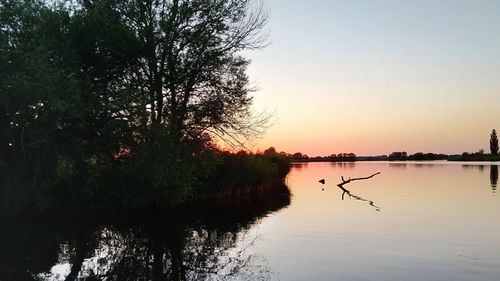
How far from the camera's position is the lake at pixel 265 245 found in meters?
16.6

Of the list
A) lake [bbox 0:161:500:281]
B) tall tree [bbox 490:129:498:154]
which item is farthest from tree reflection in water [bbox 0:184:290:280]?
tall tree [bbox 490:129:498:154]

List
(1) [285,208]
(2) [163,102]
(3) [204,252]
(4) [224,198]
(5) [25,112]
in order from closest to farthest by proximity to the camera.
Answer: (3) [204,252] → (5) [25,112] → (2) [163,102] → (1) [285,208] → (4) [224,198]

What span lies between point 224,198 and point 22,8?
28475 mm

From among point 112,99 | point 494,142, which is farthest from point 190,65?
point 494,142

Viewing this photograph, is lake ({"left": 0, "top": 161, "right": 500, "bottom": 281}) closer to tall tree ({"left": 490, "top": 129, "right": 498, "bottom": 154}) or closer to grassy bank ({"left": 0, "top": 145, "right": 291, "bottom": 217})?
grassy bank ({"left": 0, "top": 145, "right": 291, "bottom": 217})

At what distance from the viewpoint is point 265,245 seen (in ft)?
73.7

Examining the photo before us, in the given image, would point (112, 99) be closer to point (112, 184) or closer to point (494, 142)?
point (112, 184)

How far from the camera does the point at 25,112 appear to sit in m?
22.5

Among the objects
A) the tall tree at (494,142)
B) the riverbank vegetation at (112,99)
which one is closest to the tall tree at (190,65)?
the riverbank vegetation at (112,99)

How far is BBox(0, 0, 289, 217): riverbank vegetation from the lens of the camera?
22.9 metres

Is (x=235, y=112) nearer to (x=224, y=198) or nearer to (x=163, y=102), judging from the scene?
(x=163, y=102)

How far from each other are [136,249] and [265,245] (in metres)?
7.17

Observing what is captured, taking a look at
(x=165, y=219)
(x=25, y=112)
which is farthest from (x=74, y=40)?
(x=165, y=219)

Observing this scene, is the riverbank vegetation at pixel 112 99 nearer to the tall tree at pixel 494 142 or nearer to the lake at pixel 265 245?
the lake at pixel 265 245
